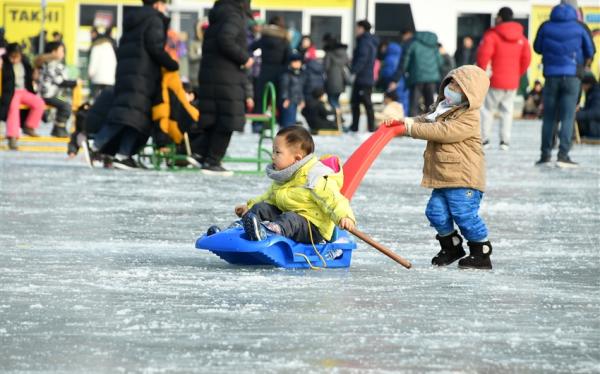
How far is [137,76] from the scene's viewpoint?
15.2 m

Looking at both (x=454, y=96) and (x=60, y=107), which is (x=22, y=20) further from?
(x=454, y=96)

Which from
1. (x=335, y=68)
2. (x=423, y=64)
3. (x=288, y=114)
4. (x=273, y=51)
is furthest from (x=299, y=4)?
(x=273, y=51)

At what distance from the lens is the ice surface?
5.11 meters

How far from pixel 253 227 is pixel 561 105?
10128 mm

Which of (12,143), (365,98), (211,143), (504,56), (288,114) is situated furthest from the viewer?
(365,98)

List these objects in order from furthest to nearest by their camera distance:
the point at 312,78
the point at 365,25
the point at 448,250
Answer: the point at 312,78 < the point at 365,25 < the point at 448,250

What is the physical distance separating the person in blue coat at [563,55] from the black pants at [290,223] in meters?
9.47

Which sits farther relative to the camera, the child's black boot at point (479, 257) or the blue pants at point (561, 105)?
the blue pants at point (561, 105)

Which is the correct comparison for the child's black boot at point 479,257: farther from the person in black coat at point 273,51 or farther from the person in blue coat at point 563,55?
the person in black coat at point 273,51

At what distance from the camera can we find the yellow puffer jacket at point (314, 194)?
7656 mm

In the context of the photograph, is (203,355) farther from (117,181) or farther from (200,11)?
(200,11)

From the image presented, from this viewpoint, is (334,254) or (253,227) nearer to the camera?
(253,227)

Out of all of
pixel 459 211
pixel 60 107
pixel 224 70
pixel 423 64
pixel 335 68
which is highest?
pixel 224 70

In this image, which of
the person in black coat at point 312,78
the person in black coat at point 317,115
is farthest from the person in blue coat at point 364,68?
the person in black coat at point 312,78
